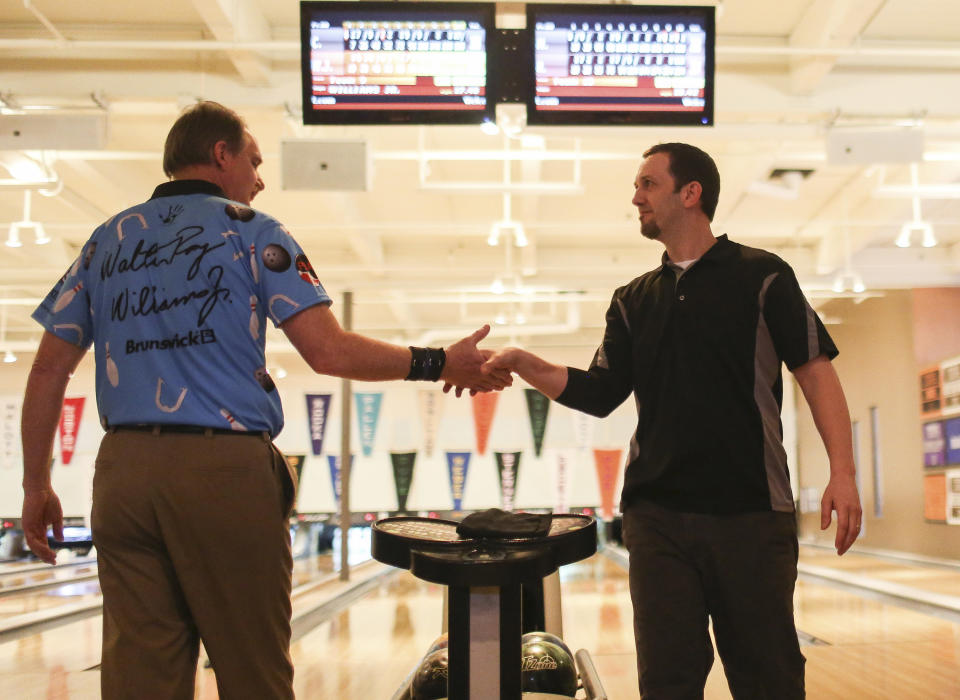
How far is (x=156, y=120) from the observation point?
6.33 metres

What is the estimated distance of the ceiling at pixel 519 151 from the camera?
5062mm

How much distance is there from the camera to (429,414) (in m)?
13.9

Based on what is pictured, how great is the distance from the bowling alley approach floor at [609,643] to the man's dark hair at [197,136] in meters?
2.62

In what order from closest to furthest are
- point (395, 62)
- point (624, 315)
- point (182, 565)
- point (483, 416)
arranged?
point (182, 565)
point (624, 315)
point (395, 62)
point (483, 416)

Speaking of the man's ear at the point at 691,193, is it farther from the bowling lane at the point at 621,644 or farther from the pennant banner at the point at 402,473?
the pennant banner at the point at 402,473

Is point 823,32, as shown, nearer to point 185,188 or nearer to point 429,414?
point 185,188

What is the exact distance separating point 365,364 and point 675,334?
68 cm

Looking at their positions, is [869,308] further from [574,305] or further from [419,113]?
[419,113]

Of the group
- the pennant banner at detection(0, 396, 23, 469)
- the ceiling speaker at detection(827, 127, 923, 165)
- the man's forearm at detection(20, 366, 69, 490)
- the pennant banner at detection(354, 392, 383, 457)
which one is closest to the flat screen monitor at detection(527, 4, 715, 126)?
the ceiling speaker at detection(827, 127, 923, 165)

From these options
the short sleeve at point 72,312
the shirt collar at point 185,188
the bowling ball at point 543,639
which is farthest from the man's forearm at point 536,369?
the bowling ball at point 543,639

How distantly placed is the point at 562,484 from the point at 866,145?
10001 mm

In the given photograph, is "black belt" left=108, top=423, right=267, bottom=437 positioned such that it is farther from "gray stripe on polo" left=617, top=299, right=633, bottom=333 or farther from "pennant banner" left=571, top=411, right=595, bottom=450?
"pennant banner" left=571, top=411, right=595, bottom=450

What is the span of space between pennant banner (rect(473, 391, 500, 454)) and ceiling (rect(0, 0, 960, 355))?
5.27ft

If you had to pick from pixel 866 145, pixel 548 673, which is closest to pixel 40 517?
pixel 548 673
